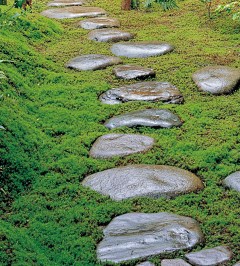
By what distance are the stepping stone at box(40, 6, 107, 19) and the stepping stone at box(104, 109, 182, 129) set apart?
587 centimetres

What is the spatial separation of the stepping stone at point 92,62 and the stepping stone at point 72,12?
136 inches

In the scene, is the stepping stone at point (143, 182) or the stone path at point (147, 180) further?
the stepping stone at point (143, 182)

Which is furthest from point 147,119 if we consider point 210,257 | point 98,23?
point 98,23

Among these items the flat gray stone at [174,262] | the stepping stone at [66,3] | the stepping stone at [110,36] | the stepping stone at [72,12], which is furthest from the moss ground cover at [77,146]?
the stepping stone at [66,3]

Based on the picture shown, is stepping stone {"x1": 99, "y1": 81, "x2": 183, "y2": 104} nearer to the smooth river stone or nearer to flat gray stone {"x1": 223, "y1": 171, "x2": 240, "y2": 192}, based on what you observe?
the smooth river stone

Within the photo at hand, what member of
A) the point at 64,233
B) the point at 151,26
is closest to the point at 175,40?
the point at 151,26

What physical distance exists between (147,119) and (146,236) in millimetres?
2156

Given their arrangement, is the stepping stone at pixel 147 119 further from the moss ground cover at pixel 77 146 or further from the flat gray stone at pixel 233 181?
the flat gray stone at pixel 233 181

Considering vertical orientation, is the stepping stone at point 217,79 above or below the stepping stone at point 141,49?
below

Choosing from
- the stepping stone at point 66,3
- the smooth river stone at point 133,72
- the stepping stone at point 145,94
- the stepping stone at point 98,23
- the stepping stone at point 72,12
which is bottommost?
the stepping stone at point 145,94

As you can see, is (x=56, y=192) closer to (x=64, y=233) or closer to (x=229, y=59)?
(x=64, y=233)

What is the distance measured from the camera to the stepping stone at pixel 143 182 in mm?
3582

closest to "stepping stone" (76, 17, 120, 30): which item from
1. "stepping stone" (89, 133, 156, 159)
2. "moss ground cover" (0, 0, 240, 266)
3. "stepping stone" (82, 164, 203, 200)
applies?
"moss ground cover" (0, 0, 240, 266)

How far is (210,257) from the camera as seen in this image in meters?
2.78
